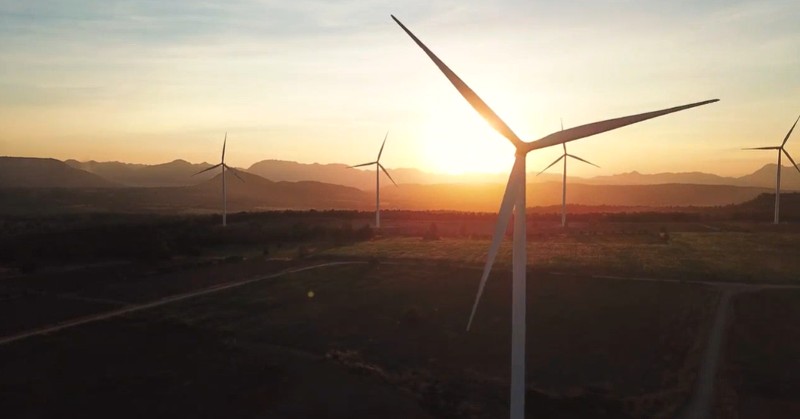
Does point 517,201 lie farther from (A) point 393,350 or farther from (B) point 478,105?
(A) point 393,350

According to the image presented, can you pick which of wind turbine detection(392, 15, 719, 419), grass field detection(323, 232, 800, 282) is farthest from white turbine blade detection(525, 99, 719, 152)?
grass field detection(323, 232, 800, 282)

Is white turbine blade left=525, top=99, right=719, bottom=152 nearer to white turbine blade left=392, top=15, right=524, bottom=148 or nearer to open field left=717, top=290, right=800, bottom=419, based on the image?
white turbine blade left=392, top=15, right=524, bottom=148

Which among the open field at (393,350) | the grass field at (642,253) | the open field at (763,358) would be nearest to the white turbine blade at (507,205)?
the open field at (393,350)

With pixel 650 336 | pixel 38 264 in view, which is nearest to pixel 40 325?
pixel 38 264

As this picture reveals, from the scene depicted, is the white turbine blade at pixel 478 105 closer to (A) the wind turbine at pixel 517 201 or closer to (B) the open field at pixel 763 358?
(A) the wind turbine at pixel 517 201

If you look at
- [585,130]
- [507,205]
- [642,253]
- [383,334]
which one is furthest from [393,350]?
[642,253]
